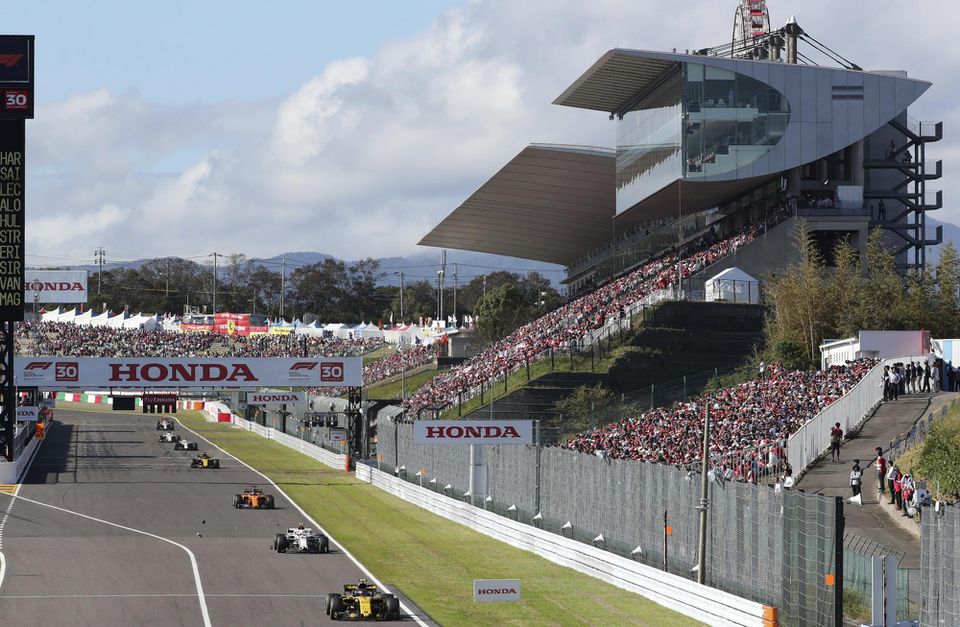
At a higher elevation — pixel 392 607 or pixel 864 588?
pixel 864 588

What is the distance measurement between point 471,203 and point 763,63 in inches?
1286

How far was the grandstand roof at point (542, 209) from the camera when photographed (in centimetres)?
8356

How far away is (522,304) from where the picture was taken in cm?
10675

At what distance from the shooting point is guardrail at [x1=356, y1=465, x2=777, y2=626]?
22625 mm

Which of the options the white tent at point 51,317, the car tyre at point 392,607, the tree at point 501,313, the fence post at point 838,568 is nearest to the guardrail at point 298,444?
the tree at point 501,313

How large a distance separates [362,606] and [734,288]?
4724 centimetres

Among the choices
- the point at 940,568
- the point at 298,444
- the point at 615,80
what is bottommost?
the point at 298,444

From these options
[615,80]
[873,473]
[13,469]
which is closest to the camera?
[873,473]

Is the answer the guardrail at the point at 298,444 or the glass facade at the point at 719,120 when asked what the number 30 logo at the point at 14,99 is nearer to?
the guardrail at the point at 298,444

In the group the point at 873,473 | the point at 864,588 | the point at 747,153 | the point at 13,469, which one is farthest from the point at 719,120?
the point at 864,588

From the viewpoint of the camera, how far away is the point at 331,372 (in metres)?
62.0

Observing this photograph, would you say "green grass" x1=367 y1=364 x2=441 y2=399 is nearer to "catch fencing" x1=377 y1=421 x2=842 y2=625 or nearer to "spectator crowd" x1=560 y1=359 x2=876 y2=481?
"spectator crowd" x1=560 y1=359 x2=876 y2=481

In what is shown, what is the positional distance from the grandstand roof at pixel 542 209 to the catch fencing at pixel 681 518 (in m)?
44.7

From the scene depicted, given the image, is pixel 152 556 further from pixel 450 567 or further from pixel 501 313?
pixel 501 313
